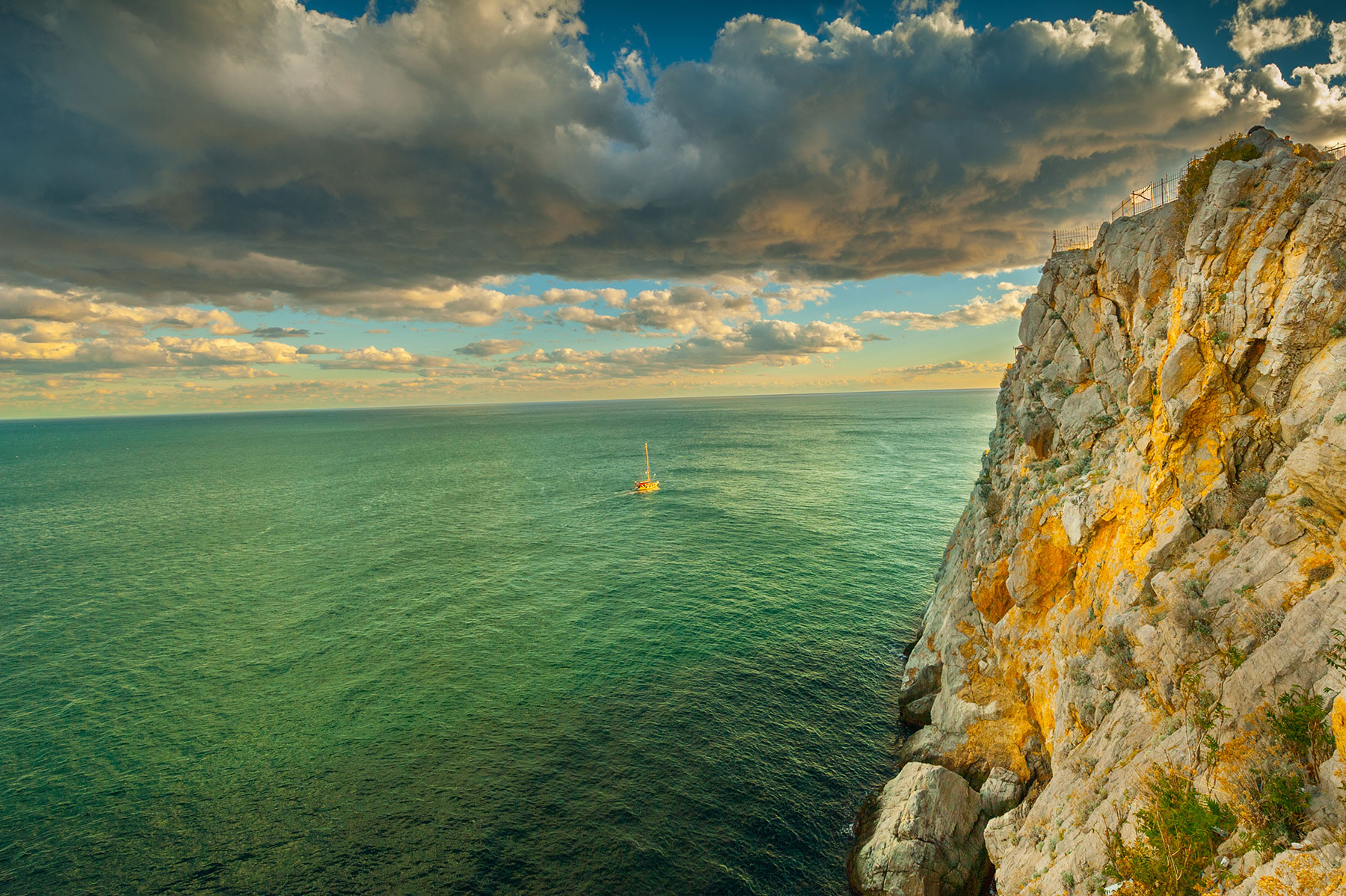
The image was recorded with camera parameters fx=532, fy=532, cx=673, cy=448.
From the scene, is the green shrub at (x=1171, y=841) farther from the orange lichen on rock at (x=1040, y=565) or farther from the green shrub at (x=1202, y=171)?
the green shrub at (x=1202, y=171)

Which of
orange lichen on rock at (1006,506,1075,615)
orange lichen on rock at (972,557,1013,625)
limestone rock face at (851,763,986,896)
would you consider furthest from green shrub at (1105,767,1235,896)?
orange lichen on rock at (972,557,1013,625)

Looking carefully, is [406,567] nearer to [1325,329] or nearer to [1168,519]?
[1168,519]

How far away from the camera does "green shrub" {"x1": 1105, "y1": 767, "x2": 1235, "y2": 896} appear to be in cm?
1102

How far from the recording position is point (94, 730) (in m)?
31.6

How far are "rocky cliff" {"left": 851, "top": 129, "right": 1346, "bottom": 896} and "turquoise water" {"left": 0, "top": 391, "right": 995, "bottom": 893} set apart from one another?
23.6ft

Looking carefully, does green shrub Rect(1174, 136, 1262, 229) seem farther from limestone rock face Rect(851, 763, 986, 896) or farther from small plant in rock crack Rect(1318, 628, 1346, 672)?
limestone rock face Rect(851, 763, 986, 896)

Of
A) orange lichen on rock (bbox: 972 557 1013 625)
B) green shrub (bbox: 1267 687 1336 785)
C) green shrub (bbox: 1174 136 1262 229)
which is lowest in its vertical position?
orange lichen on rock (bbox: 972 557 1013 625)

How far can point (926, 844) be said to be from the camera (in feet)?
67.9

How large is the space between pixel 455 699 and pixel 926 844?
27.7 metres

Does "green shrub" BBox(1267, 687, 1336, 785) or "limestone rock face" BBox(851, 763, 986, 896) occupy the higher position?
"green shrub" BBox(1267, 687, 1336, 785)

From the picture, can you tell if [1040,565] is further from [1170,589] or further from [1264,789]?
[1264,789]

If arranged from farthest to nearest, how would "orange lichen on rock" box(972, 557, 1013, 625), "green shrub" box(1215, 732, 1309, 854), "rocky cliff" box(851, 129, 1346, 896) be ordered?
1. "orange lichen on rock" box(972, 557, 1013, 625)
2. "rocky cliff" box(851, 129, 1346, 896)
3. "green shrub" box(1215, 732, 1309, 854)

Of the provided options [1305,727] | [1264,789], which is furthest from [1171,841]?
[1305,727]

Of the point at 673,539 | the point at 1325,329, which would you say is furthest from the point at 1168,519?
the point at 673,539
